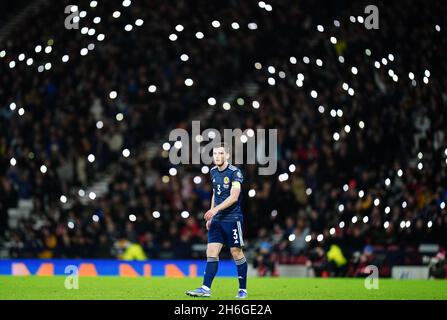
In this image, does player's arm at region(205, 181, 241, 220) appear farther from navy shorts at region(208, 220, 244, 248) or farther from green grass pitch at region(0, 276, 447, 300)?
green grass pitch at region(0, 276, 447, 300)

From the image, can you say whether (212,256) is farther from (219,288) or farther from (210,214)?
(219,288)

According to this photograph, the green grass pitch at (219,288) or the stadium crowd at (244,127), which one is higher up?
the stadium crowd at (244,127)

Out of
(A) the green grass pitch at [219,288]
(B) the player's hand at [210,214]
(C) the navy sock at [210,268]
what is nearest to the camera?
(B) the player's hand at [210,214]

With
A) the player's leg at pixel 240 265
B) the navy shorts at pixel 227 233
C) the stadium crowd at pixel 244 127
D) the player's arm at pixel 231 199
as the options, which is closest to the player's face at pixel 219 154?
the player's arm at pixel 231 199

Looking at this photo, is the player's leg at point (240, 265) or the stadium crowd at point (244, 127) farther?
the stadium crowd at point (244, 127)

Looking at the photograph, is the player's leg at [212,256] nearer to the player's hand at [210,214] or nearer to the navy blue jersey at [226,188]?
the navy blue jersey at [226,188]

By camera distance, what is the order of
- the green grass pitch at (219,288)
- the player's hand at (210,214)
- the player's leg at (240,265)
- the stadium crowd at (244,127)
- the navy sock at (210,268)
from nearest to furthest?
the player's hand at (210,214) < the navy sock at (210,268) < the player's leg at (240,265) < the green grass pitch at (219,288) < the stadium crowd at (244,127)

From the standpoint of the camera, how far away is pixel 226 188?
17.6m

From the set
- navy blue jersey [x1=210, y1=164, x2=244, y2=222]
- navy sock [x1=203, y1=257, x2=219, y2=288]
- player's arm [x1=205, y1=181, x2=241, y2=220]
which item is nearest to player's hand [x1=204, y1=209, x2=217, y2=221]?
player's arm [x1=205, y1=181, x2=241, y2=220]

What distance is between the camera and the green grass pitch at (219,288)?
18688 millimetres

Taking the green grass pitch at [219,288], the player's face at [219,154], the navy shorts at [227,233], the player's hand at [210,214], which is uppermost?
the player's face at [219,154]

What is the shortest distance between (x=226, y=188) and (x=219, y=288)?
12.0 ft

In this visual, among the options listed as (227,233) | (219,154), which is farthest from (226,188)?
(227,233)
